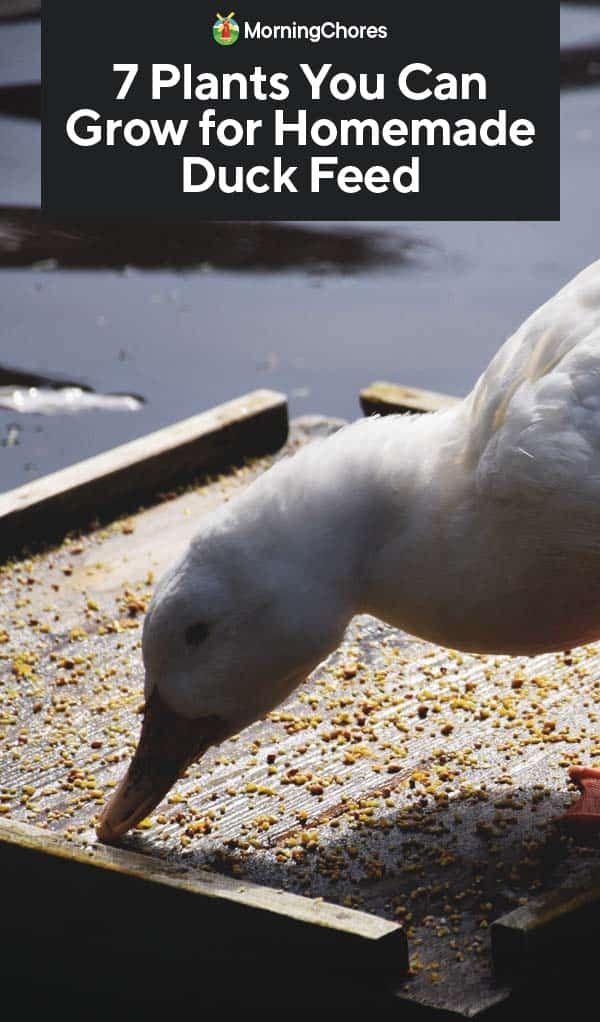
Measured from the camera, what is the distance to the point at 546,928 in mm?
2586

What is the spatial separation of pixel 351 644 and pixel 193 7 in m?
7.25

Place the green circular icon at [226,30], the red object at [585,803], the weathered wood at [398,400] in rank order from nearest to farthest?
the red object at [585,803] < the weathered wood at [398,400] < the green circular icon at [226,30]

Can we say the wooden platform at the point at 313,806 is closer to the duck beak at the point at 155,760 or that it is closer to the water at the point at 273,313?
the duck beak at the point at 155,760

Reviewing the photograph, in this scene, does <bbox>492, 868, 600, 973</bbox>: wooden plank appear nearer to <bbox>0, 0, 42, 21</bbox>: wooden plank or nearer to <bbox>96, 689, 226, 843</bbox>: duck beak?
<bbox>96, 689, 226, 843</bbox>: duck beak

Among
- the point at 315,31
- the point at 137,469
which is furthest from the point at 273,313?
the point at 137,469

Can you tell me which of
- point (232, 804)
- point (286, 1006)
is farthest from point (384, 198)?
point (286, 1006)

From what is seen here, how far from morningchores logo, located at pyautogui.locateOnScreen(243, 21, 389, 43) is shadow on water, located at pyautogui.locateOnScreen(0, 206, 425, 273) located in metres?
1.19

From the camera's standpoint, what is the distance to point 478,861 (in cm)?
310

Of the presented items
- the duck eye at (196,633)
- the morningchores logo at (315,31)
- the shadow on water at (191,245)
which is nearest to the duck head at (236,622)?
the duck eye at (196,633)

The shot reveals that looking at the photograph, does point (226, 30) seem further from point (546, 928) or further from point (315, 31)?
point (546, 928)

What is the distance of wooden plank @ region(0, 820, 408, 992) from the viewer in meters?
2.60

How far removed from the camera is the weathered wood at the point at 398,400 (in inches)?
202

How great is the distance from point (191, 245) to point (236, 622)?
6410 millimetres

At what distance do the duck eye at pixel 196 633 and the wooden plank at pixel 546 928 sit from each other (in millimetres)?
783
